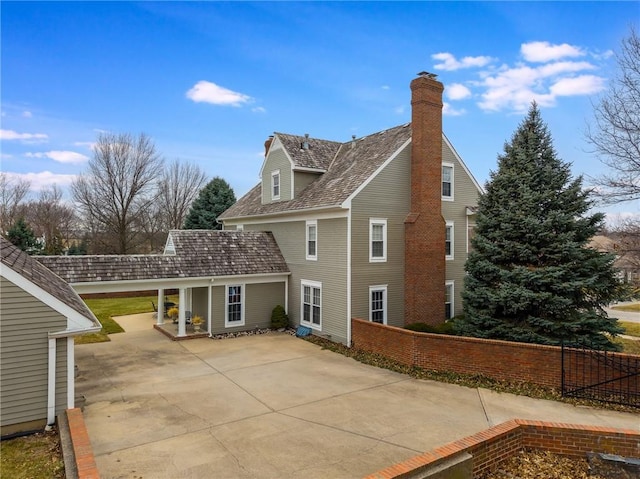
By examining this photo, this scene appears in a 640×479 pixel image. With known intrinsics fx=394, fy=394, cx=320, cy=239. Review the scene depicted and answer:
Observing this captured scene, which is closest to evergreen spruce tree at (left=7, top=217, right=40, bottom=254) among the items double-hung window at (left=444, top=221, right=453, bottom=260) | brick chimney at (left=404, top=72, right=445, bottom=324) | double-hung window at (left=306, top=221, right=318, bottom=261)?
double-hung window at (left=306, top=221, right=318, bottom=261)

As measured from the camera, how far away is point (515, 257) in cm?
1398

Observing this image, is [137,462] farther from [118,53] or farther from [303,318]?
[118,53]

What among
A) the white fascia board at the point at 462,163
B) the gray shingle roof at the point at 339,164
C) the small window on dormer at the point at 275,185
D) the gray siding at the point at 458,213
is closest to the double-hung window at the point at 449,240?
the gray siding at the point at 458,213

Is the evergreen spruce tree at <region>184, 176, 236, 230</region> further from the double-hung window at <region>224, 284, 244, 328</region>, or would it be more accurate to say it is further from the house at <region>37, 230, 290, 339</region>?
the double-hung window at <region>224, 284, 244, 328</region>

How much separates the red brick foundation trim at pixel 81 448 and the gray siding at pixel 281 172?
1403 cm

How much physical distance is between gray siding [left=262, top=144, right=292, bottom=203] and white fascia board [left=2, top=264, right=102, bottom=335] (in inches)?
501

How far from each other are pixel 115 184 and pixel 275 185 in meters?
21.8

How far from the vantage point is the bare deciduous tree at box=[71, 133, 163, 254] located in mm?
35844

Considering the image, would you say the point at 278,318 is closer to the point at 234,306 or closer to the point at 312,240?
the point at 234,306

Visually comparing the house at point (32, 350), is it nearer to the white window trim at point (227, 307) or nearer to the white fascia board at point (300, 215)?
the white window trim at point (227, 307)

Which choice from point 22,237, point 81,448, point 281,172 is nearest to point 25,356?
point 81,448

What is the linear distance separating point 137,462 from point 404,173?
1436cm

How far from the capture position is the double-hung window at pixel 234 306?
61.1 feet

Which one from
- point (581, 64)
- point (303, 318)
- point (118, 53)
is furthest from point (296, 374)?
point (581, 64)
